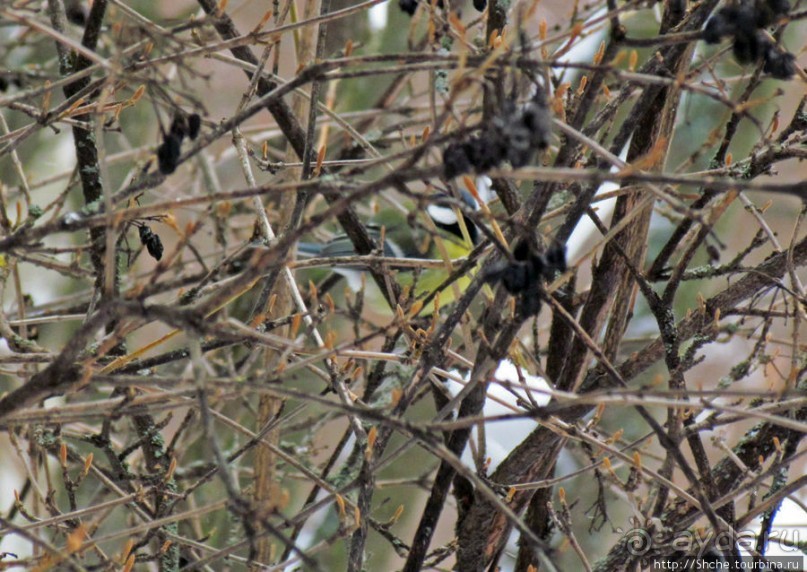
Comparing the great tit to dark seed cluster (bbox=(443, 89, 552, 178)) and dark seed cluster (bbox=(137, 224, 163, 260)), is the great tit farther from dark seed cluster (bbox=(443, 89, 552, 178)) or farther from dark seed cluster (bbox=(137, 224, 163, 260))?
dark seed cluster (bbox=(443, 89, 552, 178))

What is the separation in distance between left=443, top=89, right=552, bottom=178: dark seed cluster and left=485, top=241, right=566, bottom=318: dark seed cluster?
15 cm

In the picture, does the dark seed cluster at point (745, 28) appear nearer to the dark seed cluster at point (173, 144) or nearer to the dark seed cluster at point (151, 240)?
the dark seed cluster at point (173, 144)

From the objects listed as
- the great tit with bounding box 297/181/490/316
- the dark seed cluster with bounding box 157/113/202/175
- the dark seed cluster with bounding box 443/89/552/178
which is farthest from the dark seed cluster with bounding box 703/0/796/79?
the great tit with bounding box 297/181/490/316

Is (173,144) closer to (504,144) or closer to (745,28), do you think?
(504,144)

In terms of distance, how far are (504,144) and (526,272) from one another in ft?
0.61

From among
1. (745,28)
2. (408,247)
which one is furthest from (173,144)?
(408,247)

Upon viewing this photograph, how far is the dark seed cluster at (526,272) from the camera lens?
3.43 ft

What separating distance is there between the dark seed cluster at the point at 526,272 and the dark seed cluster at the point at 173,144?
0.40 metres

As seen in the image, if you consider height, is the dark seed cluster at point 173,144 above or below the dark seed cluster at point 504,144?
above

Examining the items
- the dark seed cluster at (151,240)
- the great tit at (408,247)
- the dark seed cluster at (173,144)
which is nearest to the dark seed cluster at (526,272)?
the dark seed cluster at (173,144)

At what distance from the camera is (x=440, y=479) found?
1778 mm

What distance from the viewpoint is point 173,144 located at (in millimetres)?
1099

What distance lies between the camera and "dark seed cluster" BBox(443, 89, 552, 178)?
915 mm

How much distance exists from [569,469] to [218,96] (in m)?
2.61
